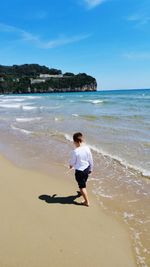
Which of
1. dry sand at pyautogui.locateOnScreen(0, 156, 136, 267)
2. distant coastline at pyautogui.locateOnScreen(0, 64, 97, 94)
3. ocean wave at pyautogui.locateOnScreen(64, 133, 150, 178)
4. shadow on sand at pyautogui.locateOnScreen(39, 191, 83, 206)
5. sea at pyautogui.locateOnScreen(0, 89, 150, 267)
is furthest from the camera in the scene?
distant coastline at pyautogui.locateOnScreen(0, 64, 97, 94)

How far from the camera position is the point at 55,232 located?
14.8 feet

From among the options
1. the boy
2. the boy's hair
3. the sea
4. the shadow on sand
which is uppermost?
the boy's hair

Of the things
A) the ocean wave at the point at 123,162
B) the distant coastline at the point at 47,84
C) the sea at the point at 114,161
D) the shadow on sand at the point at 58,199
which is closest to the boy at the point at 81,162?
the shadow on sand at the point at 58,199

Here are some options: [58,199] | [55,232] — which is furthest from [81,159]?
[55,232]

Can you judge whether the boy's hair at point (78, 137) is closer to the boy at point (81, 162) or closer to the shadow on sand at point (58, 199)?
the boy at point (81, 162)

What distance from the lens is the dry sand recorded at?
3891 mm

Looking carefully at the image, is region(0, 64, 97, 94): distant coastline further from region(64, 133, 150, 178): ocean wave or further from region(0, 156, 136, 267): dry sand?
region(0, 156, 136, 267): dry sand

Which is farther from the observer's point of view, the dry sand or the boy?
the boy

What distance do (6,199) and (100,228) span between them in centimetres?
201

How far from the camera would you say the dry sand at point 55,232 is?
3.89m

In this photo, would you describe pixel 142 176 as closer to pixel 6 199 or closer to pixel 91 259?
pixel 6 199

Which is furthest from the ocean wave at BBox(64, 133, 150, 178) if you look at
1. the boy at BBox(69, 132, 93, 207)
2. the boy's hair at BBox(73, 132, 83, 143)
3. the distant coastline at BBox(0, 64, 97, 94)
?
the distant coastline at BBox(0, 64, 97, 94)

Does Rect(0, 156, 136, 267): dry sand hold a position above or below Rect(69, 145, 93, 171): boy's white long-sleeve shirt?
below

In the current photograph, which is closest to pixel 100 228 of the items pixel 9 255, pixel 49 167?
pixel 9 255
